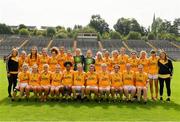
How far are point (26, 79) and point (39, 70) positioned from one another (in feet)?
2.43

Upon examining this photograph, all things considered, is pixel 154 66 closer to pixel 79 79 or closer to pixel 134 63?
pixel 134 63

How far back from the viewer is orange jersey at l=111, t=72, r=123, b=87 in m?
11.5

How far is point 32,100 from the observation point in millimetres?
11578

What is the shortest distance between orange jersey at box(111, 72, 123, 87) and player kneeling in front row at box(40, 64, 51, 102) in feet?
6.67

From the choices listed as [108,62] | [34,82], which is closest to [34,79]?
[34,82]

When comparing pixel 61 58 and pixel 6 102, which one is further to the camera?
pixel 61 58

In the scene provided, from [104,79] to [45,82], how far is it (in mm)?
1887

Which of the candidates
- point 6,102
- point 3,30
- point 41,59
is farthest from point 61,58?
point 3,30

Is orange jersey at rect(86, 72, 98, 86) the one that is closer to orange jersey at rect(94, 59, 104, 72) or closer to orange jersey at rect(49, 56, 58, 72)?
orange jersey at rect(94, 59, 104, 72)

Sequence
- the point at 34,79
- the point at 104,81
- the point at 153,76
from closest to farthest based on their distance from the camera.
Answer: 1. the point at 104,81
2. the point at 34,79
3. the point at 153,76

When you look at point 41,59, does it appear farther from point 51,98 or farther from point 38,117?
point 38,117

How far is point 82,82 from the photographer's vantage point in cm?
1152

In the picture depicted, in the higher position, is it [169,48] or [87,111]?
[87,111]

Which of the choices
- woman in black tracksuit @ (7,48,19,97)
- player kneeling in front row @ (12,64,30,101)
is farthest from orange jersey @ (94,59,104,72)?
woman in black tracksuit @ (7,48,19,97)
